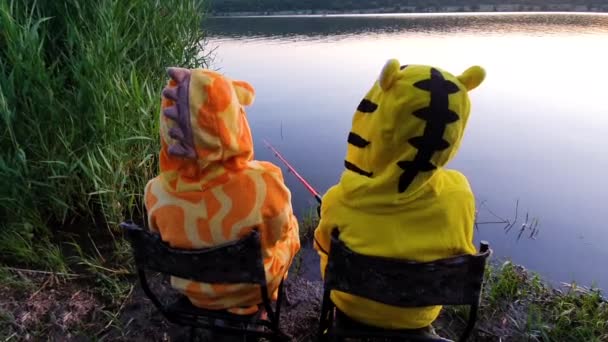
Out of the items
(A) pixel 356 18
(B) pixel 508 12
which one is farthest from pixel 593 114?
(B) pixel 508 12

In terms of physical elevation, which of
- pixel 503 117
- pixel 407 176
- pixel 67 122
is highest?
pixel 407 176

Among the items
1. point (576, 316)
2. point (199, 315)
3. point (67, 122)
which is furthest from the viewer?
point (67, 122)

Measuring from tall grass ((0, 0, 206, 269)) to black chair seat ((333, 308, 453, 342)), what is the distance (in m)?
1.59

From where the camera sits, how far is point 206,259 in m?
1.31

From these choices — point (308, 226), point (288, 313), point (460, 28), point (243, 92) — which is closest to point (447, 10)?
→ point (460, 28)

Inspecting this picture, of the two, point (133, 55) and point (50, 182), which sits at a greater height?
point (133, 55)

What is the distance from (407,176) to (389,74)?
29 cm

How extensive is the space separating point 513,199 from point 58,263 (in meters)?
3.46

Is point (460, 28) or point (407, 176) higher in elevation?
point (407, 176)

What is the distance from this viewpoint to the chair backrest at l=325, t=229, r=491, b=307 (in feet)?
3.80

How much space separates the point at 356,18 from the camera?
19703 mm

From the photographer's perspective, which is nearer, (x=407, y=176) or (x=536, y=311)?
(x=407, y=176)

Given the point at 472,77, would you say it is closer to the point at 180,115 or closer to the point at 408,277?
the point at 408,277

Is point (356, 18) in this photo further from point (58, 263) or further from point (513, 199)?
point (58, 263)
